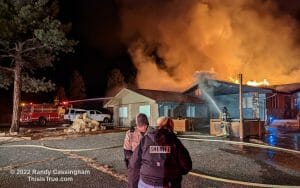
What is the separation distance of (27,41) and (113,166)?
17282 mm

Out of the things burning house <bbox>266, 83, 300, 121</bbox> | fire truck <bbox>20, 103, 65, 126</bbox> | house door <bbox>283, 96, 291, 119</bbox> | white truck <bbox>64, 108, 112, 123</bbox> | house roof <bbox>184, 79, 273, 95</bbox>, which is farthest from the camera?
white truck <bbox>64, 108, 112, 123</bbox>

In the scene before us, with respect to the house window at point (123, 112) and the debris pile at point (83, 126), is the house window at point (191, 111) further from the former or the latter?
the debris pile at point (83, 126)

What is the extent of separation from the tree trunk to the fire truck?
10141mm

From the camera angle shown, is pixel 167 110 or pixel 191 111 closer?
pixel 167 110

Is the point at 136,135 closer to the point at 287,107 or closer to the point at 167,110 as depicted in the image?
the point at 167,110

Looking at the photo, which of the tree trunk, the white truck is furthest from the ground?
the white truck

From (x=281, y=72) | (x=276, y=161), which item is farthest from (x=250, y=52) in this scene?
(x=276, y=161)

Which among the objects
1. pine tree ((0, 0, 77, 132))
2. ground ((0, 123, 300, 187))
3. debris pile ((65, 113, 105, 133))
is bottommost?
ground ((0, 123, 300, 187))

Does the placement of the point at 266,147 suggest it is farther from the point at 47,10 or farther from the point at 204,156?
the point at 47,10

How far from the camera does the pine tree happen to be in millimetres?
23328

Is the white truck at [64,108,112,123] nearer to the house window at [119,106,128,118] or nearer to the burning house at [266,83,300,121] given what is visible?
the house window at [119,106,128,118]

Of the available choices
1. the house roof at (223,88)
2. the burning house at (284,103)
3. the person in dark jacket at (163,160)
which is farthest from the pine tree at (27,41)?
the person in dark jacket at (163,160)

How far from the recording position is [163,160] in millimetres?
4434

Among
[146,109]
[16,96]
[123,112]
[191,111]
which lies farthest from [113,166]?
[123,112]
